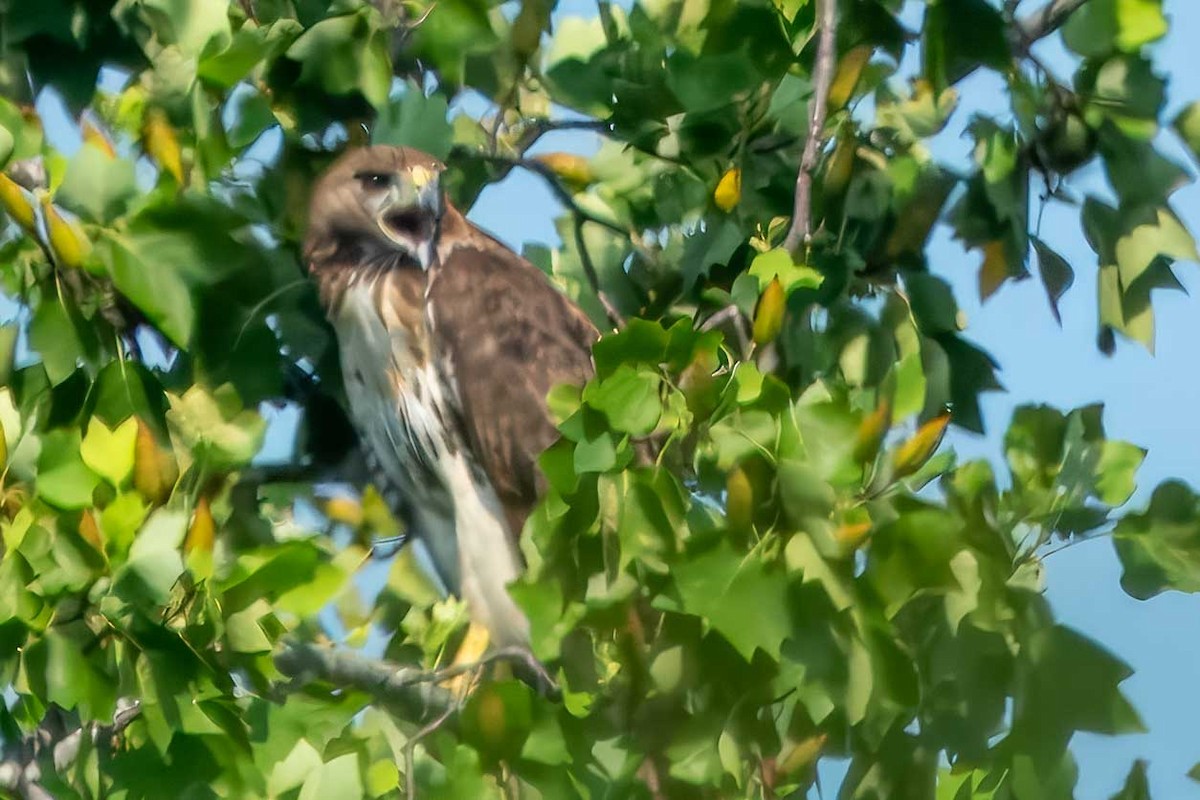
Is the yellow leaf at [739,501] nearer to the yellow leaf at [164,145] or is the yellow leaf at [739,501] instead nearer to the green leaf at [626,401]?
the green leaf at [626,401]

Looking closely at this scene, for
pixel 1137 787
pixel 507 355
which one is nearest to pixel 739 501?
pixel 1137 787

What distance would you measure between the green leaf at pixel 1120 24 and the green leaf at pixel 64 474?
1.40 metres

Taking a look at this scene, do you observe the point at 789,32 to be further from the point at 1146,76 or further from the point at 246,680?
the point at 246,680

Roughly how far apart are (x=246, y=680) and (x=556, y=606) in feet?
1.35

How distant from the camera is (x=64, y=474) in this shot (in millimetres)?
1885

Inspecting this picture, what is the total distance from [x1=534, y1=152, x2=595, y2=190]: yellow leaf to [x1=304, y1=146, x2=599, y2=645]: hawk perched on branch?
27 centimetres

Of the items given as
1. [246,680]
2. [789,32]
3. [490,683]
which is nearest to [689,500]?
[490,683]

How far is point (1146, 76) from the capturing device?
226 centimetres

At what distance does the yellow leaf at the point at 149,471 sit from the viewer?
1.93 m

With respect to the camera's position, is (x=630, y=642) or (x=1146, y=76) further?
(x=1146, y=76)

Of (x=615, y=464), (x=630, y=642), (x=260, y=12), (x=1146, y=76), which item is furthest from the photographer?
(x=260, y=12)

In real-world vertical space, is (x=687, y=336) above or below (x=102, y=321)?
above

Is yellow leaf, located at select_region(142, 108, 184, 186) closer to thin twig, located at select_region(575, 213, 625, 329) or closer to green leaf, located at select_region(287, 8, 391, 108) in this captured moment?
green leaf, located at select_region(287, 8, 391, 108)

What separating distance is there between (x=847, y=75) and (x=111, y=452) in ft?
3.33
